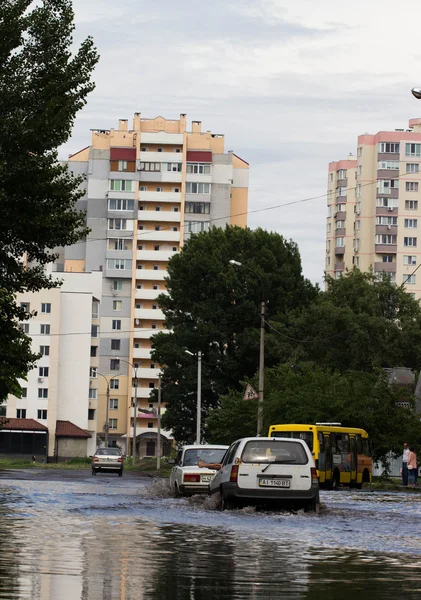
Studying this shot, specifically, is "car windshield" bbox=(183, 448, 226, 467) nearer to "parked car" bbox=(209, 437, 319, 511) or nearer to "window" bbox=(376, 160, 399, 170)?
"parked car" bbox=(209, 437, 319, 511)

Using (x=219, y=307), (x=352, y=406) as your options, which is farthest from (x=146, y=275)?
(x=352, y=406)

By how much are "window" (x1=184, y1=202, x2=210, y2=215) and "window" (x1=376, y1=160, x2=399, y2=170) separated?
20632mm

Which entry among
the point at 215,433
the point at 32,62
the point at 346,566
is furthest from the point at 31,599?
the point at 215,433

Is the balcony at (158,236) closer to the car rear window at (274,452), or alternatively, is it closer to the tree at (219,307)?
the tree at (219,307)

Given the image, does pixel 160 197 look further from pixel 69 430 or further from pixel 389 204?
pixel 69 430

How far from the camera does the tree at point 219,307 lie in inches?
3191

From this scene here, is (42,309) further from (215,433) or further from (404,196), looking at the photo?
(215,433)

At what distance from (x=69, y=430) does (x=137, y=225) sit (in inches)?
1073

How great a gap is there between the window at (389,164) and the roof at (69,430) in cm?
4749

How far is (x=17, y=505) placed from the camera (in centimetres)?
2542

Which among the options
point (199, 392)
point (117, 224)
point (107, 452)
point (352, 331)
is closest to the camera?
point (107, 452)

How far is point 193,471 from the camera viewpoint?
30.6 meters

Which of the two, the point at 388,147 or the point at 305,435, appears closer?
the point at 305,435

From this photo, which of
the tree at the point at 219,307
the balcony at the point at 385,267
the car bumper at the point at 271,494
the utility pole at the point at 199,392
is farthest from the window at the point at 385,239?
the car bumper at the point at 271,494
